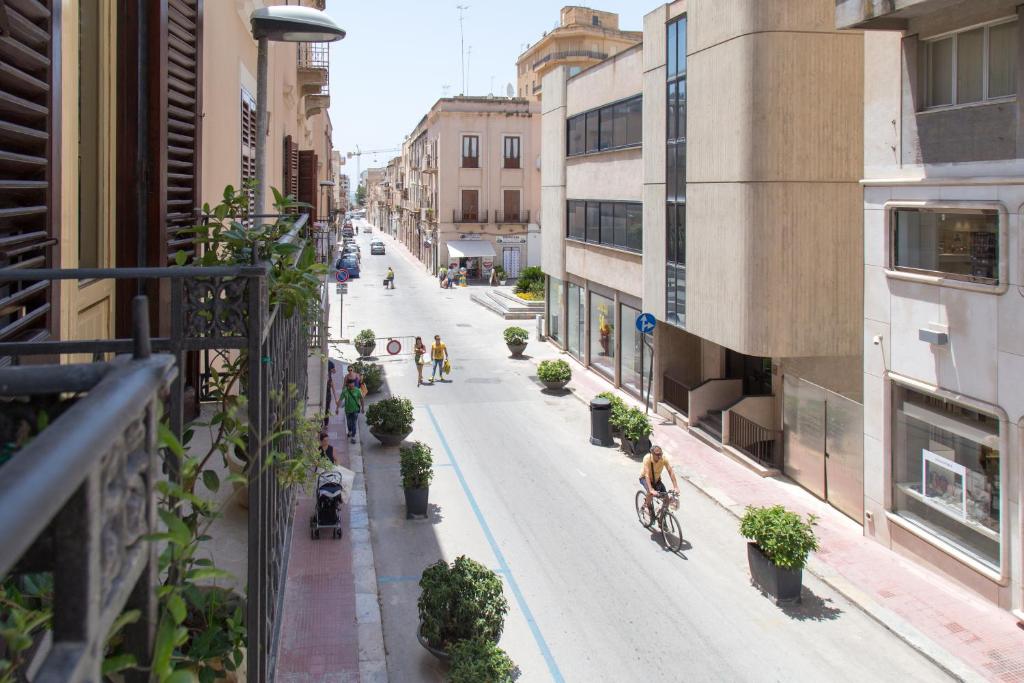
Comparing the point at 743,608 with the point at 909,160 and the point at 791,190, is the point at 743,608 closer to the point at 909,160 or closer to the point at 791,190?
the point at 909,160

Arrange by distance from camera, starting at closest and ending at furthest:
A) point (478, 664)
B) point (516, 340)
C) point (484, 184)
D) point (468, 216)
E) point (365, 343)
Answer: point (478, 664) < point (365, 343) < point (516, 340) < point (484, 184) < point (468, 216)

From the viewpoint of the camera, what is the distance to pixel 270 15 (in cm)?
707

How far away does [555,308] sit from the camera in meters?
36.4

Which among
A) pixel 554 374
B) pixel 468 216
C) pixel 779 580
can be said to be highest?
pixel 468 216

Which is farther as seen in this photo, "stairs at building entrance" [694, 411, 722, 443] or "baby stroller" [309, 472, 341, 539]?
"stairs at building entrance" [694, 411, 722, 443]

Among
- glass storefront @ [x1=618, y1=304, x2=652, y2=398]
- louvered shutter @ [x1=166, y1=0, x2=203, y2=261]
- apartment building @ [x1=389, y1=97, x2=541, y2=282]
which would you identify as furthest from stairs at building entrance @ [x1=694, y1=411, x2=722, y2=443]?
apartment building @ [x1=389, y1=97, x2=541, y2=282]

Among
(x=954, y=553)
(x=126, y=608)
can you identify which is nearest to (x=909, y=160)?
(x=954, y=553)

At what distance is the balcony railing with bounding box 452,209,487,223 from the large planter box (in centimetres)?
5493

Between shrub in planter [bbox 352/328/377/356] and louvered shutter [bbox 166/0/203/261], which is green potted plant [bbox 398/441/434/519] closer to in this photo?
louvered shutter [bbox 166/0/203/261]

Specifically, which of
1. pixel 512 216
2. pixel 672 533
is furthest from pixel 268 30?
pixel 512 216

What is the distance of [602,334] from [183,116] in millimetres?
22825

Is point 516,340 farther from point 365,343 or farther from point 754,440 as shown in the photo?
point 754,440

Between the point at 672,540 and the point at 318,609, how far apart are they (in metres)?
5.99

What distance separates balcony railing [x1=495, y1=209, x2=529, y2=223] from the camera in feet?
219
